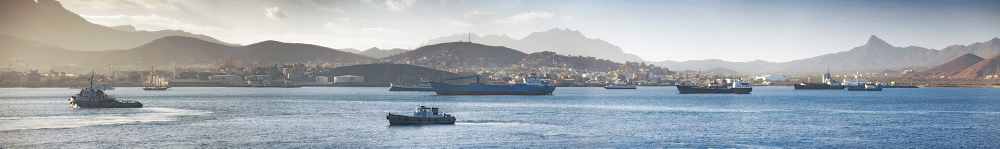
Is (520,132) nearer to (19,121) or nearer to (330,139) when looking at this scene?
(330,139)

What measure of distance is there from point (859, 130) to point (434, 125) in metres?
30.4

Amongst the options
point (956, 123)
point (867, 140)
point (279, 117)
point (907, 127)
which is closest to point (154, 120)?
point (279, 117)

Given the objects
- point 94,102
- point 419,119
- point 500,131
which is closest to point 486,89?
point 94,102

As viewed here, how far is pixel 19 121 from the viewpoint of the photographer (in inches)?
2295

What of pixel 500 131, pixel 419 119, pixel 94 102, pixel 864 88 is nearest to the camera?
pixel 500 131

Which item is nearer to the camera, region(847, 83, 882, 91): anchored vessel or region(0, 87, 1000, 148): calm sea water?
region(0, 87, 1000, 148): calm sea water

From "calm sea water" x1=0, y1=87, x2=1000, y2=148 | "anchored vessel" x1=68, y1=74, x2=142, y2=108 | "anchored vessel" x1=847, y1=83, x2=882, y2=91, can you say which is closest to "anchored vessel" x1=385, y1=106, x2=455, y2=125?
"calm sea water" x1=0, y1=87, x2=1000, y2=148

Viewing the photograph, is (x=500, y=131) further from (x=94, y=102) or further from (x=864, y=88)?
(x=864, y=88)

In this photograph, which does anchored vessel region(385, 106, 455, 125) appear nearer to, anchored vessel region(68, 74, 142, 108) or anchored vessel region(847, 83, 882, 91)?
anchored vessel region(68, 74, 142, 108)

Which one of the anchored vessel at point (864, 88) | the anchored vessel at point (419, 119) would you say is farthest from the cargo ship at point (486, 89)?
the anchored vessel at point (864, 88)

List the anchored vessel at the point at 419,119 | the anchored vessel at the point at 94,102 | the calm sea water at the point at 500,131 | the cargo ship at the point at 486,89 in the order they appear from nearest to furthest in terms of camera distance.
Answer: the calm sea water at the point at 500,131, the anchored vessel at the point at 419,119, the anchored vessel at the point at 94,102, the cargo ship at the point at 486,89

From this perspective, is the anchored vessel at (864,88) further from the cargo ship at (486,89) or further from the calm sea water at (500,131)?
the calm sea water at (500,131)

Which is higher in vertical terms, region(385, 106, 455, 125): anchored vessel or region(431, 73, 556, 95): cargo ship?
region(431, 73, 556, 95): cargo ship

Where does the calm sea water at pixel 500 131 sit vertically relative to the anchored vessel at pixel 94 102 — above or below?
below
